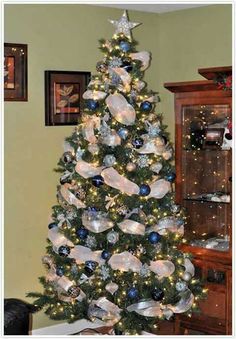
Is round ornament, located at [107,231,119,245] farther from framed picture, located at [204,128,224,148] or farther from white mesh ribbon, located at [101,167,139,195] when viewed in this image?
framed picture, located at [204,128,224,148]

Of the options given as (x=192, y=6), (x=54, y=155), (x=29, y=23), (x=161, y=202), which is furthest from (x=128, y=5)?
(x=161, y=202)

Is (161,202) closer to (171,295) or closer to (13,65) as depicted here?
(171,295)

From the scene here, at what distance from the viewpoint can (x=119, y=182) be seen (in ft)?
12.8

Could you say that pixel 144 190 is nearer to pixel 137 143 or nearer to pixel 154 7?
pixel 137 143

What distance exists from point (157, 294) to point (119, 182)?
0.73 metres

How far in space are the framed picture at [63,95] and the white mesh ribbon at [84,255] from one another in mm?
1199

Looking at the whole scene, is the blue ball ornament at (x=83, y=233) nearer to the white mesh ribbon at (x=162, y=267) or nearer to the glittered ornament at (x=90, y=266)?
the glittered ornament at (x=90, y=266)

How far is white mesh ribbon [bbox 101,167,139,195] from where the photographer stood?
3887 millimetres

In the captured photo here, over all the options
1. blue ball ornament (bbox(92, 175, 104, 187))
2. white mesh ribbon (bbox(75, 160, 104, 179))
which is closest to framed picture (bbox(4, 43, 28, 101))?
white mesh ribbon (bbox(75, 160, 104, 179))

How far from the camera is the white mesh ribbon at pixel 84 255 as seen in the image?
4.00 m

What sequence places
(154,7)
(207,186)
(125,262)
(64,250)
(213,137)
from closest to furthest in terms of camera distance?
(125,262)
(64,250)
(213,137)
(207,186)
(154,7)

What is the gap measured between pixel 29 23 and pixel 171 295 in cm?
224

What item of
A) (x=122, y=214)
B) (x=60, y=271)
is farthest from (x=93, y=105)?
(x=60, y=271)

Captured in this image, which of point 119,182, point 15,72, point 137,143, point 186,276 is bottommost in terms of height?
point 186,276
